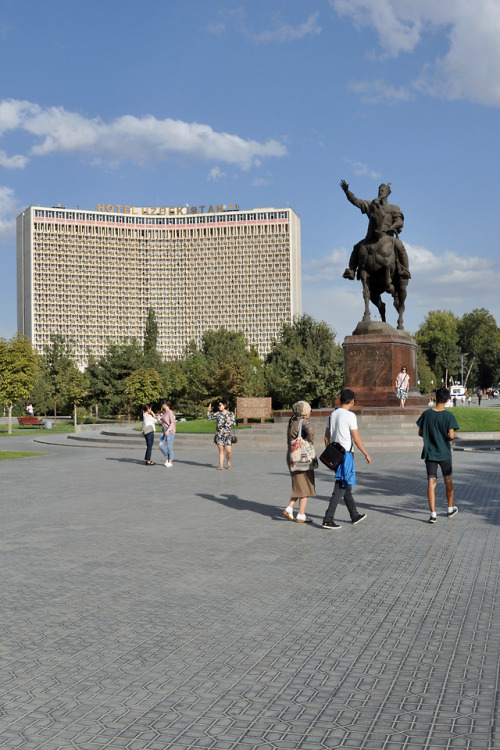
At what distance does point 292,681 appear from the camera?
14.2ft

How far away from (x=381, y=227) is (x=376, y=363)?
16.3 ft

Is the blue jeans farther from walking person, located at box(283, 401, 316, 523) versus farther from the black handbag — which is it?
the black handbag

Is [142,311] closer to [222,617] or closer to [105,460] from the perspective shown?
[105,460]

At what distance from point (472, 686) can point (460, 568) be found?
3.05 meters

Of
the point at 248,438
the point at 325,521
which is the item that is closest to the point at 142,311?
the point at 248,438

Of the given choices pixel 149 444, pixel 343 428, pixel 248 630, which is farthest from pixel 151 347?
pixel 248 630

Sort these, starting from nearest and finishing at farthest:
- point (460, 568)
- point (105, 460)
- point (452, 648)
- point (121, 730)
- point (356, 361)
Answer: point (121, 730) < point (452, 648) < point (460, 568) < point (105, 460) < point (356, 361)

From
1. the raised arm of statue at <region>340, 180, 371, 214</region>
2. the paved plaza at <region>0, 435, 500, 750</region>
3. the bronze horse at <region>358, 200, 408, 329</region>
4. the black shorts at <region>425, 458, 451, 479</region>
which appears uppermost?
the raised arm of statue at <region>340, 180, 371, 214</region>

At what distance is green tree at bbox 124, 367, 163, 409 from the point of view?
58.6 metres

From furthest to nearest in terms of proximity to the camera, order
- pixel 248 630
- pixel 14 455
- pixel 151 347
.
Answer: pixel 151 347
pixel 14 455
pixel 248 630

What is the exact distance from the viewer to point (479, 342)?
10956 cm

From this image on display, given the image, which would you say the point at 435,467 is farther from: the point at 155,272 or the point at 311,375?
the point at 155,272

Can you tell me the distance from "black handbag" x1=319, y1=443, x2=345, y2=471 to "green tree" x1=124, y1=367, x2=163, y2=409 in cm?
4985

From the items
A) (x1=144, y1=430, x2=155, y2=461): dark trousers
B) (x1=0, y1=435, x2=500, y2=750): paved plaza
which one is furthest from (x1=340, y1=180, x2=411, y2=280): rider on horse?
(x1=0, y1=435, x2=500, y2=750): paved plaza
